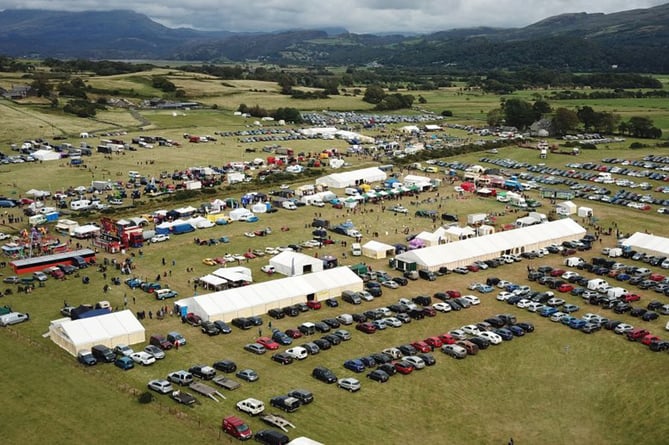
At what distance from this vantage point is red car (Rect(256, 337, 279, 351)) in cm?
2870

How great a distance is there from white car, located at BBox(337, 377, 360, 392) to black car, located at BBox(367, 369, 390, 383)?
841mm

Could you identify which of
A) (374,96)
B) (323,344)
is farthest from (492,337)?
(374,96)

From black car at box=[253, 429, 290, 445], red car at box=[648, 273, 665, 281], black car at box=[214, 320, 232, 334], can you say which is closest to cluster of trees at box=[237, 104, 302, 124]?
red car at box=[648, 273, 665, 281]

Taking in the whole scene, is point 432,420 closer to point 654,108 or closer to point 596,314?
point 596,314

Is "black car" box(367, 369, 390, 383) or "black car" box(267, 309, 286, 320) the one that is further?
"black car" box(267, 309, 286, 320)

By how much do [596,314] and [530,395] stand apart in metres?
9.78

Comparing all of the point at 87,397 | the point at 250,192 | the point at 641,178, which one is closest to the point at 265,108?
the point at 250,192

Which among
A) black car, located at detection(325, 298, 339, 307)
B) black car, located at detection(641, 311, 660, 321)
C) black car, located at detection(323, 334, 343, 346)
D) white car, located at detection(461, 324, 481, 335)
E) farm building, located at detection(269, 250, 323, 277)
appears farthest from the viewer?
farm building, located at detection(269, 250, 323, 277)

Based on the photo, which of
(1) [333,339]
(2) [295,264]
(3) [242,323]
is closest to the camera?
(1) [333,339]

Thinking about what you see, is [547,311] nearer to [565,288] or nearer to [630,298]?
[565,288]

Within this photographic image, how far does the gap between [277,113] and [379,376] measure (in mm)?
94479

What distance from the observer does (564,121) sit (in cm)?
9594

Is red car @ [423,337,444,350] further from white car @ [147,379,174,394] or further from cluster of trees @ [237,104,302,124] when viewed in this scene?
cluster of trees @ [237,104,302,124]

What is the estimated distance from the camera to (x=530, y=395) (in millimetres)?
25172
